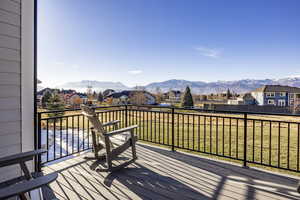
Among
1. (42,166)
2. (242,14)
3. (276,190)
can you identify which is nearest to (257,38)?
(242,14)

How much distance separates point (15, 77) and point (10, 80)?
63 millimetres

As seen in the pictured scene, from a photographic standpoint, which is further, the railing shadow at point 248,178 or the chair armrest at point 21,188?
the railing shadow at point 248,178

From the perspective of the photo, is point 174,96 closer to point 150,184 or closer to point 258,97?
point 258,97

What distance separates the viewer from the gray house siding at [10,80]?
1683mm

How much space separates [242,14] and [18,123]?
11.7 meters

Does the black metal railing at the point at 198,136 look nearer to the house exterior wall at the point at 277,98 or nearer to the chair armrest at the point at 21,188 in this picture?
the chair armrest at the point at 21,188

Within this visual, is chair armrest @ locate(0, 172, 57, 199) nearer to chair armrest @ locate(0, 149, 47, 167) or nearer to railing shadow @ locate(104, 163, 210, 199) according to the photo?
chair armrest @ locate(0, 149, 47, 167)

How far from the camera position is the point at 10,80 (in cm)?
175

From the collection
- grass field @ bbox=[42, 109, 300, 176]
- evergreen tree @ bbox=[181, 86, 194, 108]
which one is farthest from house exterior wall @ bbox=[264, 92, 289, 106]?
grass field @ bbox=[42, 109, 300, 176]

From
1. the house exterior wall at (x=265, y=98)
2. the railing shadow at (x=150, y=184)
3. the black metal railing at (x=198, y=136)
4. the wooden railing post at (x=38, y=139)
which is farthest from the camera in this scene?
the house exterior wall at (x=265, y=98)

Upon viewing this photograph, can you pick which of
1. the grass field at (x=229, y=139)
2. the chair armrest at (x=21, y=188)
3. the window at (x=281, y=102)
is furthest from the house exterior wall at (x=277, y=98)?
the chair armrest at (x=21, y=188)

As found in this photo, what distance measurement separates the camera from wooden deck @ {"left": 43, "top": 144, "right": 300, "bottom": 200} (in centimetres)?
203

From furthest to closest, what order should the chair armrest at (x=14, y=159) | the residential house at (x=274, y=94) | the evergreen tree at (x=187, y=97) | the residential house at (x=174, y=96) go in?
the residential house at (x=174, y=96) < the evergreen tree at (x=187, y=97) < the residential house at (x=274, y=94) < the chair armrest at (x=14, y=159)

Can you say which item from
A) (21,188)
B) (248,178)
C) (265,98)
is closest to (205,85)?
(265,98)
